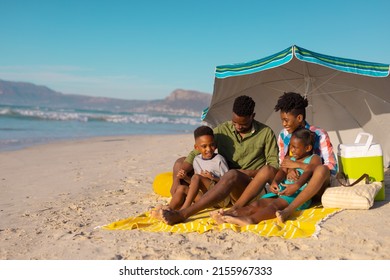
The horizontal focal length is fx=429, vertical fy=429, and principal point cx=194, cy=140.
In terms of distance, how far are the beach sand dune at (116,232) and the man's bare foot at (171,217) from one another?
232 mm

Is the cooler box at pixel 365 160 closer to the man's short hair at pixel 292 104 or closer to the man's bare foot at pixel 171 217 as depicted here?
the man's short hair at pixel 292 104

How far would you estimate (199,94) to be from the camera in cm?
7038

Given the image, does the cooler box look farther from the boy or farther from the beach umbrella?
the boy

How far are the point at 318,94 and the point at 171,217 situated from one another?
3231 mm

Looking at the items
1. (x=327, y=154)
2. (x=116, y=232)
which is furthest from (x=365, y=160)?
(x=116, y=232)

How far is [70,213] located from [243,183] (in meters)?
2.02

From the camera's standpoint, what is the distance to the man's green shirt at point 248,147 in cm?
473

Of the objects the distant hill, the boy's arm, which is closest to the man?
the boy's arm

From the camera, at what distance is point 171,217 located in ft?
13.5

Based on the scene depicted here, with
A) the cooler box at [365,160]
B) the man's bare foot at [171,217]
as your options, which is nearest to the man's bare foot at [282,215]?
the man's bare foot at [171,217]

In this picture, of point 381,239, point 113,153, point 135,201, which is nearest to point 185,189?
point 135,201

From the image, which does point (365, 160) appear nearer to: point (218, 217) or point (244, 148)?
point (244, 148)

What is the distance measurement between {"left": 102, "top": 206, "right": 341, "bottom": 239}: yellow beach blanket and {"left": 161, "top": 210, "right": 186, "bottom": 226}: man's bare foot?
0.05 m
